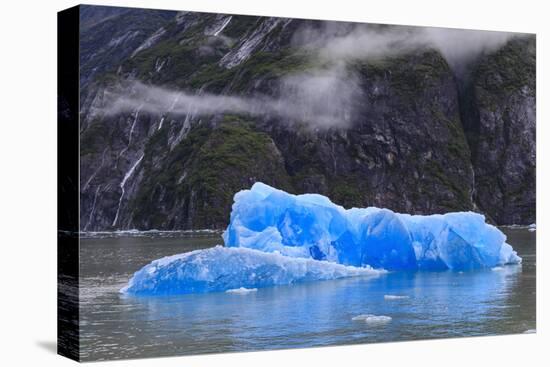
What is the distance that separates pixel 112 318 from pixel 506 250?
895 centimetres

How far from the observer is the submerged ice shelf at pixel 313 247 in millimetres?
19984

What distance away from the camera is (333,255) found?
21.5 m

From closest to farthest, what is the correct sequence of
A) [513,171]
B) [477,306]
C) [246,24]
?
[246,24]
[477,306]
[513,171]

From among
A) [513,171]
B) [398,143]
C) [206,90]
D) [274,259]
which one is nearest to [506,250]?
[513,171]

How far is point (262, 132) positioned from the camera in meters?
20.6

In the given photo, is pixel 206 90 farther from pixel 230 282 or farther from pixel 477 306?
pixel 477 306

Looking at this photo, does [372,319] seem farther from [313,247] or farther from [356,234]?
[356,234]

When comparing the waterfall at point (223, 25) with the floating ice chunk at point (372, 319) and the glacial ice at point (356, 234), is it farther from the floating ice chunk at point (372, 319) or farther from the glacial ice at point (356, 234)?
the floating ice chunk at point (372, 319)

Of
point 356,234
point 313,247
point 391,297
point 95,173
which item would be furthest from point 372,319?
point 95,173

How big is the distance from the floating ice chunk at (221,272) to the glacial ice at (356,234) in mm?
256

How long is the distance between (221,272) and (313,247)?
224 centimetres

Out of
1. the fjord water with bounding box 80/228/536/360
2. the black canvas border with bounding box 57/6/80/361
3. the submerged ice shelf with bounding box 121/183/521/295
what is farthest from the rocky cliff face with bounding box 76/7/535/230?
the fjord water with bounding box 80/228/536/360

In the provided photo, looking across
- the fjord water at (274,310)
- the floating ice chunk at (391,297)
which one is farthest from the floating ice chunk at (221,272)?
the floating ice chunk at (391,297)

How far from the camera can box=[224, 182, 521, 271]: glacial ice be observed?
68.6 ft
